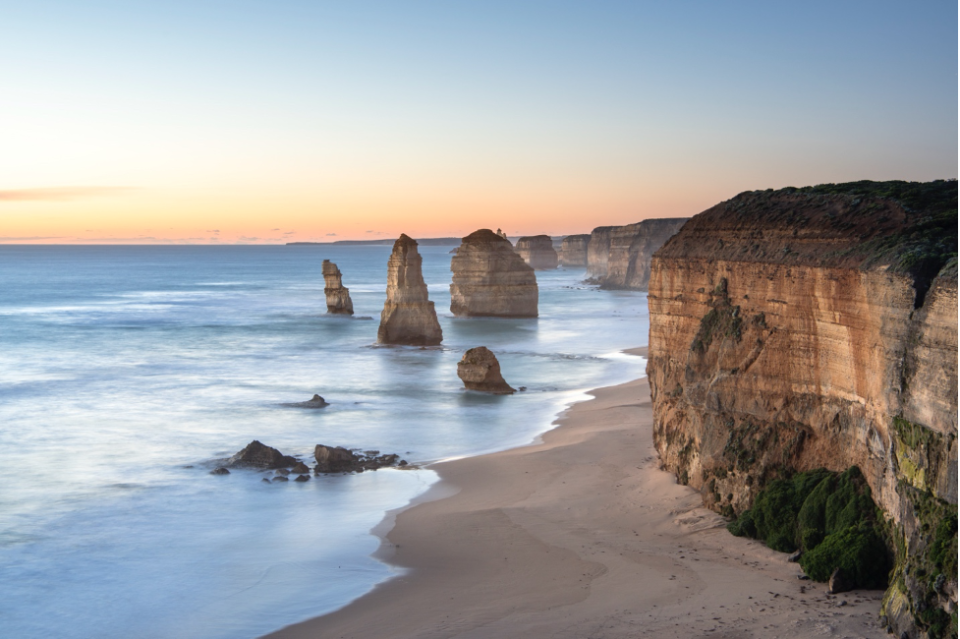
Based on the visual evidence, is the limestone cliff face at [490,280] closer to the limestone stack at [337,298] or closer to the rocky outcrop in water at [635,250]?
the limestone stack at [337,298]

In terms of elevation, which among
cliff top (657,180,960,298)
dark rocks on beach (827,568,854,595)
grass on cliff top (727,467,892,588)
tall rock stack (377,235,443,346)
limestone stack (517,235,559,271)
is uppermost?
limestone stack (517,235,559,271)

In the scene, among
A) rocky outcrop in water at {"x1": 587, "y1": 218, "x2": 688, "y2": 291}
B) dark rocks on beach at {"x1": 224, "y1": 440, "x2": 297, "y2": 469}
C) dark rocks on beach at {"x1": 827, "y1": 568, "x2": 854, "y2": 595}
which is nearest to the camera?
dark rocks on beach at {"x1": 827, "y1": 568, "x2": 854, "y2": 595}

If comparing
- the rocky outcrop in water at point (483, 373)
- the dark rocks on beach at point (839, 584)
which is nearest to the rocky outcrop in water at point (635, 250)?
the rocky outcrop in water at point (483, 373)

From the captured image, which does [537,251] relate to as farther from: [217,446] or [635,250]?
[217,446]

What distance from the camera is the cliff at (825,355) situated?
10711mm

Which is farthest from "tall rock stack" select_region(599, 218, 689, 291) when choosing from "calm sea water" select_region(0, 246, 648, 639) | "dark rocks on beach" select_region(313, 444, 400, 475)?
"dark rocks on beach" select_region(313, 444, 400, 475)

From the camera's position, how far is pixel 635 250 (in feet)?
384

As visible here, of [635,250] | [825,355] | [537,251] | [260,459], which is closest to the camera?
[825,355]

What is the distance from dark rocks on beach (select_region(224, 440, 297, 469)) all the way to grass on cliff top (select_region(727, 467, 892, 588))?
1381 centimetres

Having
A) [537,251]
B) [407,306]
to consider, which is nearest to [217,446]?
[407,306]

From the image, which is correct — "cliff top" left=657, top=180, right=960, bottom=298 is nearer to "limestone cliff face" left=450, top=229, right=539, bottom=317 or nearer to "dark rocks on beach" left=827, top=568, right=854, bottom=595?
"dark rocks on beach" left=827, top=568, right=854, bottom=595

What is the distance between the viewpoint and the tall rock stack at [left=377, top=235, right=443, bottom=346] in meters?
52.3

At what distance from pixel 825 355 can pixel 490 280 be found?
59160 millimetres

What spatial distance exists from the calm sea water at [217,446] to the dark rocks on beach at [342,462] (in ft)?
2.33
